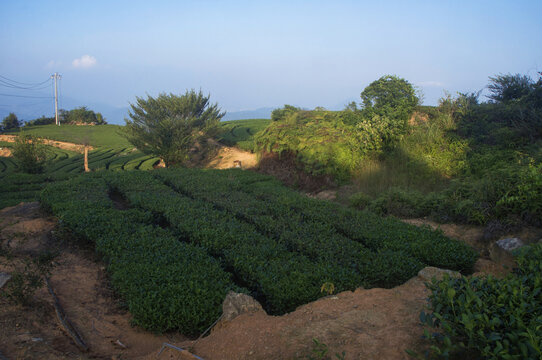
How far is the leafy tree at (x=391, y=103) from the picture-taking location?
11953mm

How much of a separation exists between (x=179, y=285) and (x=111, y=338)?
0.97 m

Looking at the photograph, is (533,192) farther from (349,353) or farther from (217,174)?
(217,174)

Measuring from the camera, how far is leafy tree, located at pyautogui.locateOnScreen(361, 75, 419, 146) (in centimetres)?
1195

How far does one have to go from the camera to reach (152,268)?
5125 millimetres

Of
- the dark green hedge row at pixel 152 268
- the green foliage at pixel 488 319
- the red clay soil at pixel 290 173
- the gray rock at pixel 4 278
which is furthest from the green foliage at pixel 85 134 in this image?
the green foliage at pixel 488 319

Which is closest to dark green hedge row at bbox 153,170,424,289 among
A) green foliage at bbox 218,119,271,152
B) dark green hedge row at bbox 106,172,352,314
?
dark green hedge row at bbox 106,172,352,314

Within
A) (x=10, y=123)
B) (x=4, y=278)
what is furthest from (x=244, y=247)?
(x=10, y=123)

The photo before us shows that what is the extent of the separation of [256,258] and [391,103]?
974 centimetres

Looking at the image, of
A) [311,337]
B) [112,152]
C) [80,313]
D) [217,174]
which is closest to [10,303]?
[80,313]

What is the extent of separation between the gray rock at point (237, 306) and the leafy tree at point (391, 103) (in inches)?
364

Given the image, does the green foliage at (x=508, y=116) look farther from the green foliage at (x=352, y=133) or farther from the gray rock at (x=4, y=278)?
the gray rock at (x=4, y=278)

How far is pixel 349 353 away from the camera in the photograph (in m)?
2.86

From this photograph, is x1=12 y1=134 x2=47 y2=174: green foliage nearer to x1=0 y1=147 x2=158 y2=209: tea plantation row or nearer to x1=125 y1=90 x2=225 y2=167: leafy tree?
x1=0 y1=147 x2=158 y2=209: tea plantation row

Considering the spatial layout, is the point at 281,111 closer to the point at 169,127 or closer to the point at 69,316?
the point at 169,127
